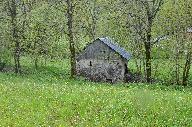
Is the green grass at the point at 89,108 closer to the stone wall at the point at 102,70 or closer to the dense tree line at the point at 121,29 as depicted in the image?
the dense tree line at the point at 121,29

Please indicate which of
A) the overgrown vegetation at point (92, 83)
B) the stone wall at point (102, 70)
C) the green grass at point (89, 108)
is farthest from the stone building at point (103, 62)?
the green grass at point (89, 108)

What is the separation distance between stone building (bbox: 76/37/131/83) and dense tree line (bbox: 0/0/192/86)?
187 centimetres

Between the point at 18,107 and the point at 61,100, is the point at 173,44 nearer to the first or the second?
the point at 61,100

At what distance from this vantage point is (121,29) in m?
60.3

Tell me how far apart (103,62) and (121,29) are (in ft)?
26.4

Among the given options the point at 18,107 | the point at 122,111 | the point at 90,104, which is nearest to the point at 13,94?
the point at 18,107

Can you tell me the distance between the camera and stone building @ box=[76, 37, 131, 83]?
53031 millimetres

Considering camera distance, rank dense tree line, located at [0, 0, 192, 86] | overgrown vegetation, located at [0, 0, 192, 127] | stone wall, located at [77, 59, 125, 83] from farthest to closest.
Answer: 1. stone wall, located at [77, 59, 125, 83]
2. dense tree line, located at [0, 0, 192, 86]
3. overgrown vegetation, located at [0, 0, 192, 127]

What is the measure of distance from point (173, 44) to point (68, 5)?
12.4m

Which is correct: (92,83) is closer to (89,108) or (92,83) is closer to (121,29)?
(89,108)

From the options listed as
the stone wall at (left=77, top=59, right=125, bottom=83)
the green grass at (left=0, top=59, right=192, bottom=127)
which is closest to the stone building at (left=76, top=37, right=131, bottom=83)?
the stone wall at (left=77, top=59, right=125, bottom=83)

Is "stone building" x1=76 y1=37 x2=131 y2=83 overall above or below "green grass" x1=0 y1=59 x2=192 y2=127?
above

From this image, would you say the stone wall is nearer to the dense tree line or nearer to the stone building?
the stone building

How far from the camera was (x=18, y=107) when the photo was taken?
82.5 feet
